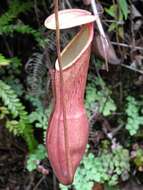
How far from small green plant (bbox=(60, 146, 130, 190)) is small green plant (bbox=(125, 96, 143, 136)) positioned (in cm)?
9

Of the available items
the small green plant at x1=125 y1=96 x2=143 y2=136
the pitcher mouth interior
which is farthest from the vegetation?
the pitcher mouth interior

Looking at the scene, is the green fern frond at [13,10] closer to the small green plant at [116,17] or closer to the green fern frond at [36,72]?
the green fern frond at [36,72]

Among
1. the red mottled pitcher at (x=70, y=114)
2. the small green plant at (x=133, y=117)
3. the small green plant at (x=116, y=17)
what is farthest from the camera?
the small green plant at (x=133, y=117)

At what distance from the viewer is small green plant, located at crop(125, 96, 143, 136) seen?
7.11 feet

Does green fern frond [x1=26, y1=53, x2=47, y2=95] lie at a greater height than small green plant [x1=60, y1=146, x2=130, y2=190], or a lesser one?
greater

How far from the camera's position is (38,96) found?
2131 mm

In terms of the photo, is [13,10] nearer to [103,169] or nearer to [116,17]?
[116,17]

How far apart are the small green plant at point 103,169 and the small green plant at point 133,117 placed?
0.30 feet

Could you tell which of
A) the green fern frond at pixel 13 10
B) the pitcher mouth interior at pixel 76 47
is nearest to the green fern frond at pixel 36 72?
the green fern frond at pixel 13 10

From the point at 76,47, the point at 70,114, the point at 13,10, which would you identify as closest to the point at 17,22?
the point at 13,10

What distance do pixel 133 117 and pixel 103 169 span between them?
0.83ft

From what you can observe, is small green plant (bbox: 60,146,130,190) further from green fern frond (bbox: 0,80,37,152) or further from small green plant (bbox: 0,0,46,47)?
small green plant (bbox: 0,0,46,47)

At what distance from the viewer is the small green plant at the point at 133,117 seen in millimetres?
2168

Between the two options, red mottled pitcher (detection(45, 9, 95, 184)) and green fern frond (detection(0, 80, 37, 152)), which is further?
green fern frond (detection(0, 80, 37, 152))
